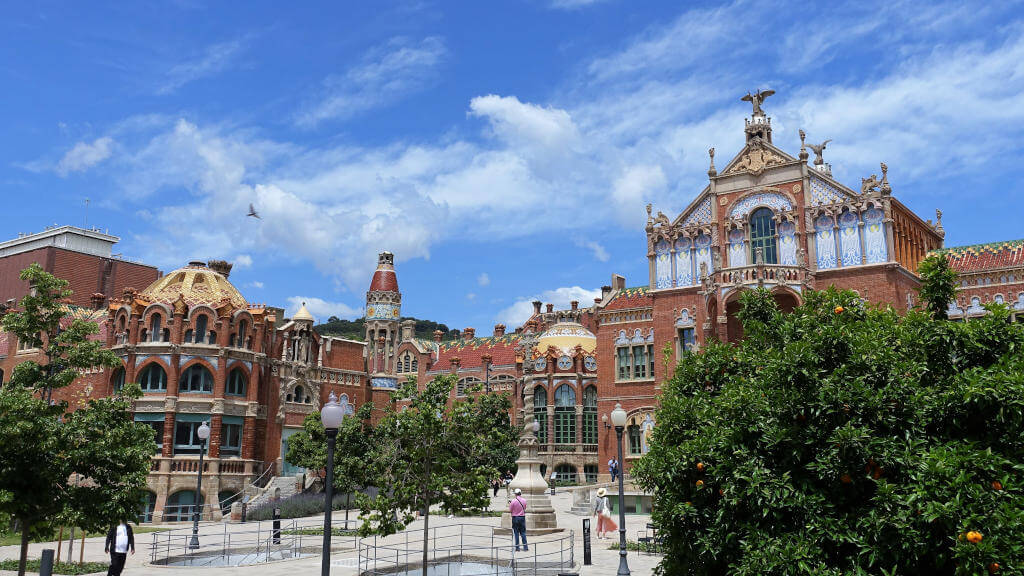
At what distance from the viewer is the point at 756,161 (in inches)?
1642

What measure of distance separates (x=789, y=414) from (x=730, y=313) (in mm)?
30085

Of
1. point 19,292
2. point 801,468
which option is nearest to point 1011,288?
point 801,468

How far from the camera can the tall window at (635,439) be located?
4388cm

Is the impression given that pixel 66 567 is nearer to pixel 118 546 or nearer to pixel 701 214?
pixel 118 546

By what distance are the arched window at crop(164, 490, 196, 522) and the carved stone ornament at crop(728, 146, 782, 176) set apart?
3400 centimetres

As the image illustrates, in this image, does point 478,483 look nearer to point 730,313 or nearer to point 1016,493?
point 1016,493

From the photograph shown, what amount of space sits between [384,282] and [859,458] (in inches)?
2671

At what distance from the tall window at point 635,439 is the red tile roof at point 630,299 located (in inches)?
292

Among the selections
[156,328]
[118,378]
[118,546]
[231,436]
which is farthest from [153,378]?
[118,546]

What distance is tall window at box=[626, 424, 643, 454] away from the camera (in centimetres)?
4388

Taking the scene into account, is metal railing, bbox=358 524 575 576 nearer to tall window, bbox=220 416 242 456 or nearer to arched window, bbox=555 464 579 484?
tall window, bbox=220 416 242 456

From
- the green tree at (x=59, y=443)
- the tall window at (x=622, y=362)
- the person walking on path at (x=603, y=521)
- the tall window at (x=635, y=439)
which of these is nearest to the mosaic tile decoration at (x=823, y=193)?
the tall window at (x=622, y=362)

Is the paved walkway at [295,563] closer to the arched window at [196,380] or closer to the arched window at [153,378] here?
the arched window at [196,380]

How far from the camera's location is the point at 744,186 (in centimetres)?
4159
